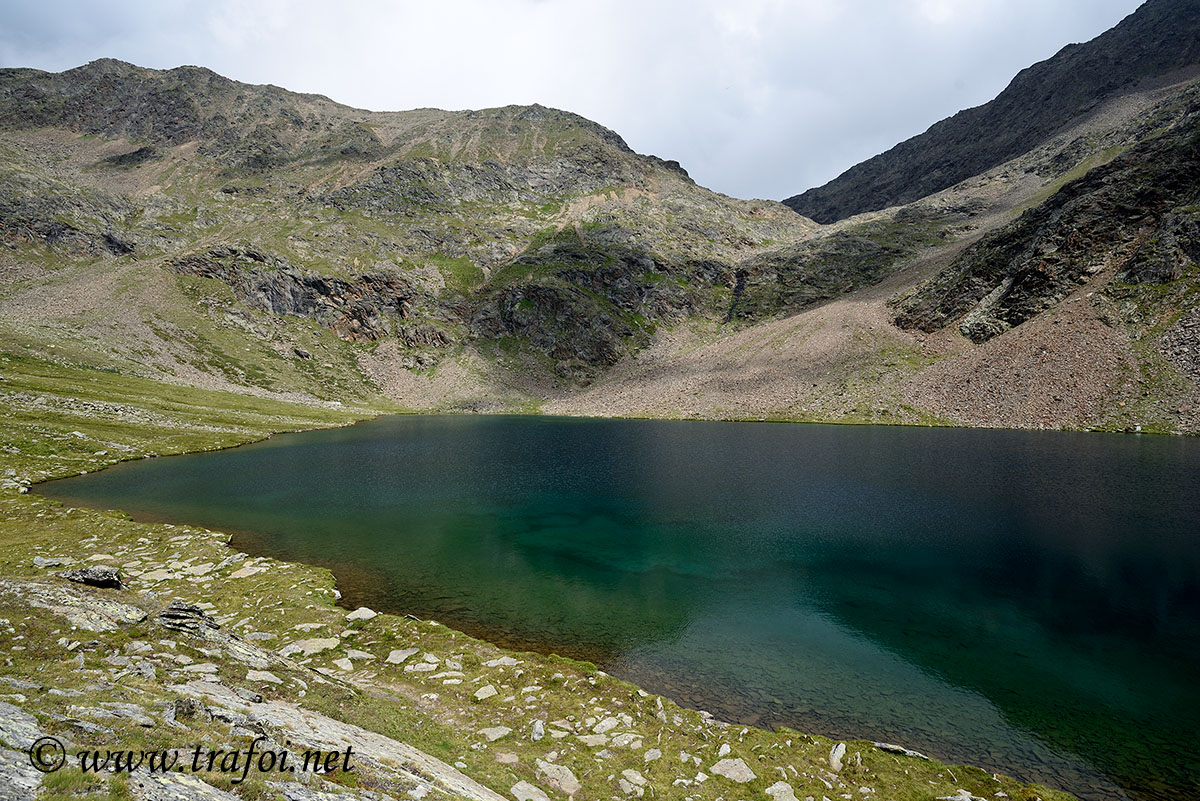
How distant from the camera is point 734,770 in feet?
36.3

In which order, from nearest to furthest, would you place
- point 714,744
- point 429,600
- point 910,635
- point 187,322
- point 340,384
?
point 714,744
point 910,635
point 429,600
point 187,322
point 340,384

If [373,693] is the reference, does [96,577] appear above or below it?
above

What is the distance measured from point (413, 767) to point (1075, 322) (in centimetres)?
12873

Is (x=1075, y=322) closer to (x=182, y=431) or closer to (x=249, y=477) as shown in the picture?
(x=249, y=477)

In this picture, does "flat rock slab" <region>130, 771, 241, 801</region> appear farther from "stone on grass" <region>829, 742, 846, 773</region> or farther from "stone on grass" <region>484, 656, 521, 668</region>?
"stone on grass" <region>829, 742, 846, 773</region>

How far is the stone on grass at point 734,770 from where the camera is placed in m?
10.8

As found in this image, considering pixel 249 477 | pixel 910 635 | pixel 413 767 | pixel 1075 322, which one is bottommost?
pixel 249 477

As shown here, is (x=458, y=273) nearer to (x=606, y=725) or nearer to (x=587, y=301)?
(x=587, y=301)

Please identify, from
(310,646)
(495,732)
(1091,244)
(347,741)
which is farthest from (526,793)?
(1091,244)

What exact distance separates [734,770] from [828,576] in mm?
16169

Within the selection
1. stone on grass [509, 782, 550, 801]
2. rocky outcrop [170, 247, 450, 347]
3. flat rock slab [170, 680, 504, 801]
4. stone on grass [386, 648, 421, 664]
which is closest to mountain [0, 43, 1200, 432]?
rocky outcrop [170, 247, 450, 347]

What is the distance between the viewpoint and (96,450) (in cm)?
5062

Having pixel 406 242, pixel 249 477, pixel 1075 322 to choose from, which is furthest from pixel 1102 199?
pixel 406 242

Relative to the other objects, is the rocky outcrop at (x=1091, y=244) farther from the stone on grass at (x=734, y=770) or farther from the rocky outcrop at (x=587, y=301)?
the stone on grass at (x=734, y=770)
